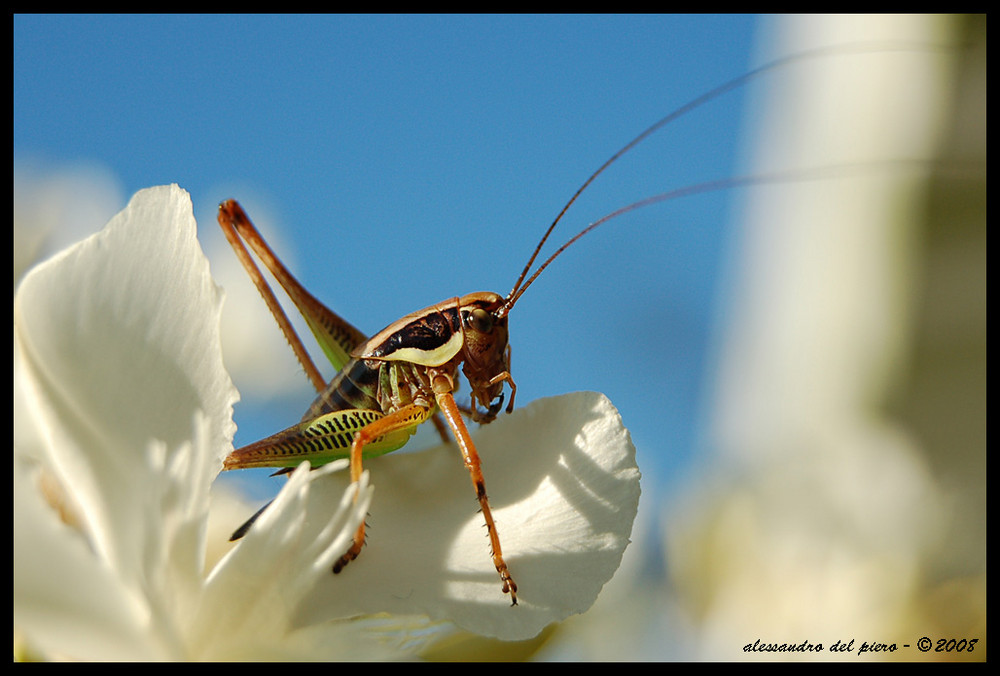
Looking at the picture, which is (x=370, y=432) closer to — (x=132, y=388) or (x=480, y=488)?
(x=480, y=488)

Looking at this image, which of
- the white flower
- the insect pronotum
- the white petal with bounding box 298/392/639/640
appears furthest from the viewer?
the insect pronotum

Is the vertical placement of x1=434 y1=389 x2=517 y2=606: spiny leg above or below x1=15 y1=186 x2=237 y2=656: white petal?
below

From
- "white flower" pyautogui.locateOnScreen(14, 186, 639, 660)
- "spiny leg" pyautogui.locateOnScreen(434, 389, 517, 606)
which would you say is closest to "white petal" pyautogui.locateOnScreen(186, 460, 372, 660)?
"white flower" pyautogui.locateOnScreen(14, 186, 639, 660)

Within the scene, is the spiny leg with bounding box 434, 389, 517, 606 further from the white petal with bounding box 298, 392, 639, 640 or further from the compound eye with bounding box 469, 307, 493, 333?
the compound eye with bounding box 469, 307, 493, 333

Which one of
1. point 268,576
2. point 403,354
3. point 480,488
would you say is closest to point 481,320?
point 403,354

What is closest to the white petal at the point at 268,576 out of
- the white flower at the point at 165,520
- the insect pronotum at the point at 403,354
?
the white flower at the point at 165,520

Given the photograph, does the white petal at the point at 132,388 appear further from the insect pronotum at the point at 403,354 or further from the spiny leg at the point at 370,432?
the insect pronotum at the point at 403,354
